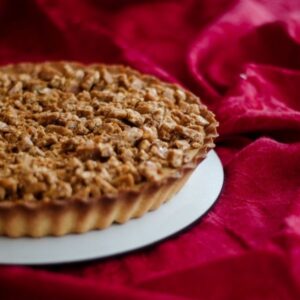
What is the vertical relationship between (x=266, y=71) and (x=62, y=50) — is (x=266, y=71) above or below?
above

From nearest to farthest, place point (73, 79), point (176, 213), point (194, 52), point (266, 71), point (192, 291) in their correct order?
1. point (192, 291)
2. point (176, 213)
3. point (73, 79)
4. point (266, 71)
5. point (194, 52)

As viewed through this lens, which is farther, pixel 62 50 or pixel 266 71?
pixel 62 50

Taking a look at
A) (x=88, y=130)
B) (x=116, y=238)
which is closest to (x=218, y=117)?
(x=88, y=130)

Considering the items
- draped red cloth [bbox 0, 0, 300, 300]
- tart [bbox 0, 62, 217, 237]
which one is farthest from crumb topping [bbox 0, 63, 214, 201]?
draped red cloth [bbox 0, 0, 300, 300]

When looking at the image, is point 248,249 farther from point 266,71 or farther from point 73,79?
point 266,71

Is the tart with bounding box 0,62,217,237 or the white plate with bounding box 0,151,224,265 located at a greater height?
the tart with bounding box 0,62,217,237

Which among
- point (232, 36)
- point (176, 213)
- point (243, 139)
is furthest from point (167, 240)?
point (232, 36)

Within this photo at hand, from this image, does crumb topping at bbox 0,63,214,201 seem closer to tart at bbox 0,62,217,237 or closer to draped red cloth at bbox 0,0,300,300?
tart at bbox 0,62,217,237

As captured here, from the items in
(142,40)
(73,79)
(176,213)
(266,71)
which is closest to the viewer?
(176,213)
